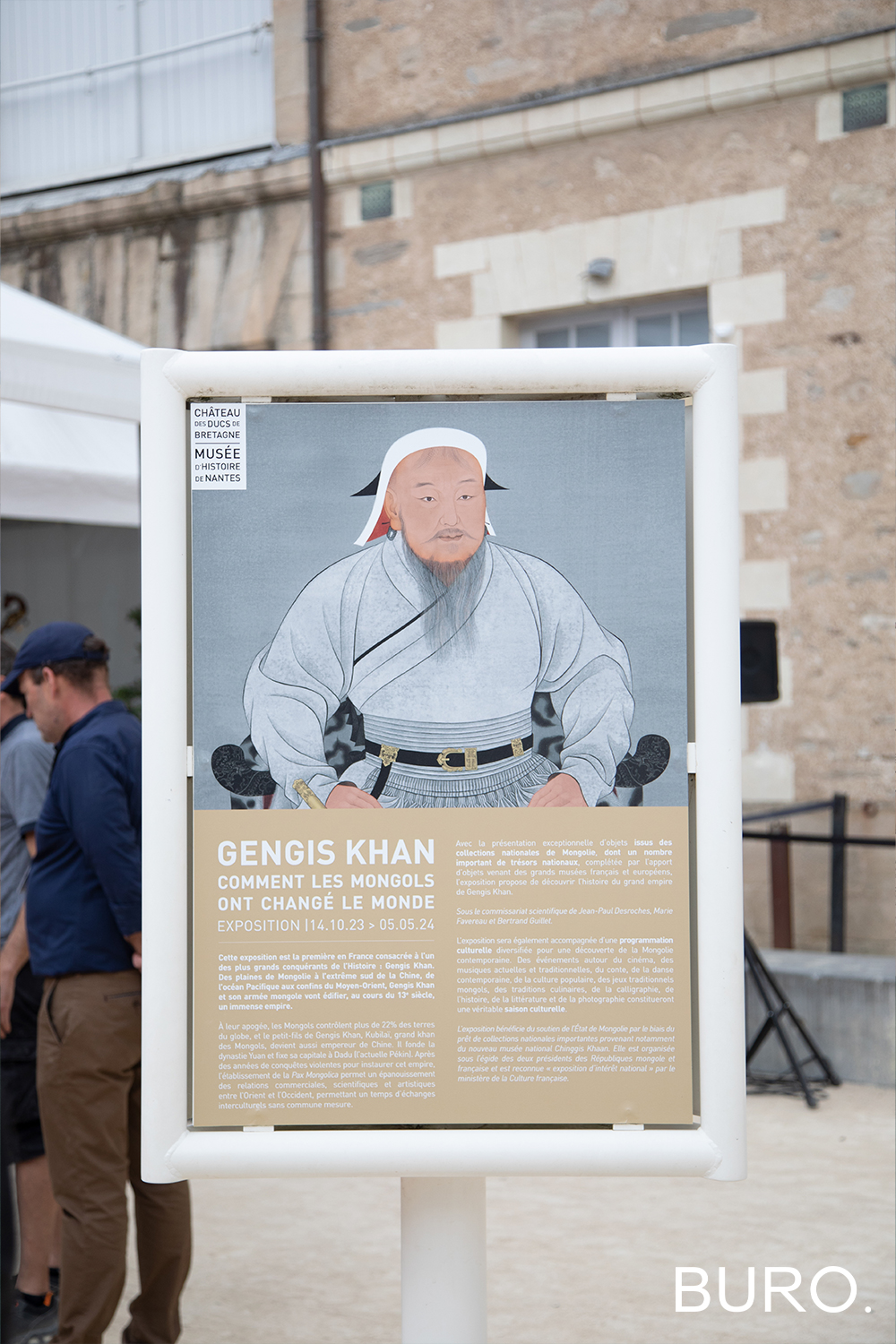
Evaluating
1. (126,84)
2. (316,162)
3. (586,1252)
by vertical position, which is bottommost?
(586,1252)

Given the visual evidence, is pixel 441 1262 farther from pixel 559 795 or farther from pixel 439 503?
pixel 439 503

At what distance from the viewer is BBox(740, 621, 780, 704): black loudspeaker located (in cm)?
564

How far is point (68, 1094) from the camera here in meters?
3.04

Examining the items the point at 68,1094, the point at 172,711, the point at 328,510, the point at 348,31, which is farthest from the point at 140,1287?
the point at 348,31

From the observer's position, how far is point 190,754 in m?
1.84

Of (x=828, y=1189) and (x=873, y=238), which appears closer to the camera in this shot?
(x=828, y=1189)

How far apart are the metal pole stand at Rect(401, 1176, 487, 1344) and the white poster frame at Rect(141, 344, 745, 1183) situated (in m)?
0.23

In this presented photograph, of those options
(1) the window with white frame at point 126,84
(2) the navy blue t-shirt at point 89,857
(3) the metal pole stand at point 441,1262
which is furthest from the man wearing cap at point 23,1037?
(1) the window with white frame at point 126,84

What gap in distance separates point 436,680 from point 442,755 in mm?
98

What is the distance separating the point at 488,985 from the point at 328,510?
2.13ft

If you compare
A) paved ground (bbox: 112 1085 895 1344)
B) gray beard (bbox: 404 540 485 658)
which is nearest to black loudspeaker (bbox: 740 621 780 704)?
paved ground (bbox: 112 1085 895 1344)

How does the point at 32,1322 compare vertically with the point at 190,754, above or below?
below

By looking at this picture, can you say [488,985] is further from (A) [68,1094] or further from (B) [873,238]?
(B) [873,238]

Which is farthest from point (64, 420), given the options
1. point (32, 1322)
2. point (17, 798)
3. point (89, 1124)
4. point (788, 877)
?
point (788, 877)
